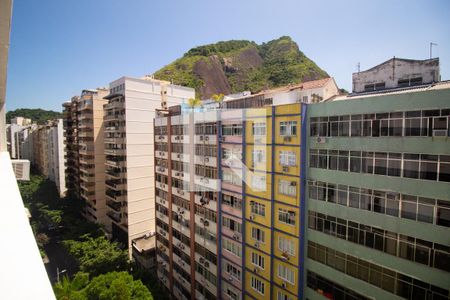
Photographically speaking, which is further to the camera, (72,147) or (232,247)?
(72,147)

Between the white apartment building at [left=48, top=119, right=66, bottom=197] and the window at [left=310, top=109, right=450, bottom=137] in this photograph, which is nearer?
the window at [left=310, top=109, right=450, bottom=137]

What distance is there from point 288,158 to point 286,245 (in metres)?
5.36

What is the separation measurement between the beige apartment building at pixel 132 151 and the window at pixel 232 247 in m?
15.4

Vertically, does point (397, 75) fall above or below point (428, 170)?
above

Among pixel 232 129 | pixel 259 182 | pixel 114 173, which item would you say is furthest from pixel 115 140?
pixel 259 182

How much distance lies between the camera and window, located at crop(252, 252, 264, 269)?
16.3 m

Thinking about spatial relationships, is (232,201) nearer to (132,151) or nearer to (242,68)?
(132,151)

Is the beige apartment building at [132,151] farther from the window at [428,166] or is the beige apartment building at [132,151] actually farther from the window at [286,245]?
the window at [428,166]

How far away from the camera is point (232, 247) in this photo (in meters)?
18.1

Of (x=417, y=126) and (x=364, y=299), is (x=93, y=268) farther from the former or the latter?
(x=417, y=126)

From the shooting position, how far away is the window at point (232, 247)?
17.7m

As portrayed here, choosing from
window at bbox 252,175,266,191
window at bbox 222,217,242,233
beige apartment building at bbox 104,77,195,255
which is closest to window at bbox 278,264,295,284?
window at bbox 222,217,242,233

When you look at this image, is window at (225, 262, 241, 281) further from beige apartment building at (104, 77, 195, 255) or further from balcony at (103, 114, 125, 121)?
balcony at (103, 114, 125, 121)

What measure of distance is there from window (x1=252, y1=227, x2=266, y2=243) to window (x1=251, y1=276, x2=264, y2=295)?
2844mm
